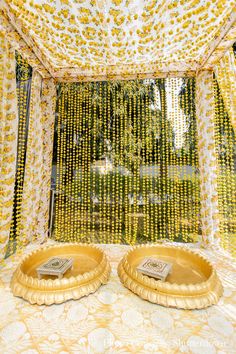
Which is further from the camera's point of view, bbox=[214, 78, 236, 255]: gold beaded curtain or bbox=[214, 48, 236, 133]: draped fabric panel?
bbox=[214, 78, 236, 255]: gold beaded curtain

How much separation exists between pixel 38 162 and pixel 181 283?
2461 mm

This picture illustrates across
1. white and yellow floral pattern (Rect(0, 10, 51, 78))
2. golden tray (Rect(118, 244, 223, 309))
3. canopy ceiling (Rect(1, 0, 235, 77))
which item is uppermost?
canopy ceiling (Rect(1, 0, 235, 77))

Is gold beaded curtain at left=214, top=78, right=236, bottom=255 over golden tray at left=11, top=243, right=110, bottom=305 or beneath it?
over

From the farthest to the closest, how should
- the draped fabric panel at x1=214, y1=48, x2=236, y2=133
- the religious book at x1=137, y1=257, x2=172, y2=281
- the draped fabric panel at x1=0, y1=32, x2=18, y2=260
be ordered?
the draped fabric panel at x1=214, y1=48, x2=236, y2=133
the draped fabric panel at x1=0, y1=32, x2=18, y2=260
the religious book at x1=137, y1=257, x2=172, y2=281

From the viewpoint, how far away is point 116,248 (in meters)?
2.75

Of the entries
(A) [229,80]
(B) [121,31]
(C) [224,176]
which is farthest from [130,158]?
(B) [121,31]

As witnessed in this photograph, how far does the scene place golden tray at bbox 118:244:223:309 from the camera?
1.51 metres

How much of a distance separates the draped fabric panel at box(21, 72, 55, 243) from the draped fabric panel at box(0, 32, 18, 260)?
20.4 inches

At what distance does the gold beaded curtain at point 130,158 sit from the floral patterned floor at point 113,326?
179cm

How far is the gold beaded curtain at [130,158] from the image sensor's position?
3.43 meters

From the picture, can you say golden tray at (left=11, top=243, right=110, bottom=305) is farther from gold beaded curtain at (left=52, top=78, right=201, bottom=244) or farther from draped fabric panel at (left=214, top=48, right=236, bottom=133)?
draped fabric panel at (left=214, top=48, right=236, bottom=133)

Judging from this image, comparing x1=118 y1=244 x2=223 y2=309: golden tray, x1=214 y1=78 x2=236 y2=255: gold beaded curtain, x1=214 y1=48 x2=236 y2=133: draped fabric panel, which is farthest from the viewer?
x1=214 y1=78 x2=236 y2=255: gold beaded curtain

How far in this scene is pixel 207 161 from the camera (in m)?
2.95

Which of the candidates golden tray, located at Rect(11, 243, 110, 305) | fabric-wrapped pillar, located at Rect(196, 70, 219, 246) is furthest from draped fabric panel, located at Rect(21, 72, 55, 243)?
Result: fabric-wrapped pillar, located at Rect(196, 70, 219, 246)
